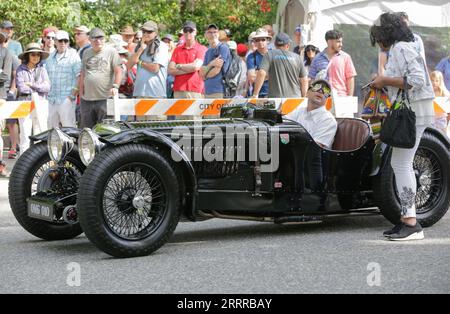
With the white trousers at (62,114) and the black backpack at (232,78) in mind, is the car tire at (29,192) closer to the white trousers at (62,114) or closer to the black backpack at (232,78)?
the black backpack at (232,78)

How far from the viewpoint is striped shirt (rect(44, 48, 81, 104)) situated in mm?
13797

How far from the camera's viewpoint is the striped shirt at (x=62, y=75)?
13.8 m

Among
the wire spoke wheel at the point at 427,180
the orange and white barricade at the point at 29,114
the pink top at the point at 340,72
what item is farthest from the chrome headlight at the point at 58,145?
the pink top at the point at 340,72

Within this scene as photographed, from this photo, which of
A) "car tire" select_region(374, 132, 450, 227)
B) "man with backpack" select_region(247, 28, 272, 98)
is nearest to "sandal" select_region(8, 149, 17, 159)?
"man with backpack" select_region(247, 28, 272, 98)

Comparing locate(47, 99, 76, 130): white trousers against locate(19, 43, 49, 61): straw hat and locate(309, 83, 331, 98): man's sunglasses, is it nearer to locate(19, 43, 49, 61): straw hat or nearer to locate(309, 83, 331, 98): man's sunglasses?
locate(19, 43, 49, 61): straw hat

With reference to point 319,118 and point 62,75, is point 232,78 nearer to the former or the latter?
point 62,75

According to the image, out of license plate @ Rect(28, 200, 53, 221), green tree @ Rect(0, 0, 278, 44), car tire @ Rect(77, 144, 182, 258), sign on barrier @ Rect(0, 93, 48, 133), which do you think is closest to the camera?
car tire @ Rect(77, 144, 182, 258)

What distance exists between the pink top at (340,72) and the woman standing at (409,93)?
5.02 meters

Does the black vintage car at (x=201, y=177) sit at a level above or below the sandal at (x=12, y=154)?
above

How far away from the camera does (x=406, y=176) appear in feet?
24.1

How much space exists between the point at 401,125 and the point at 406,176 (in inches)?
17.4

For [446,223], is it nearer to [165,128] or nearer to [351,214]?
[351,214]

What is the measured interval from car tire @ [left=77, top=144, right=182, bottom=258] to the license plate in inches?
20.6
